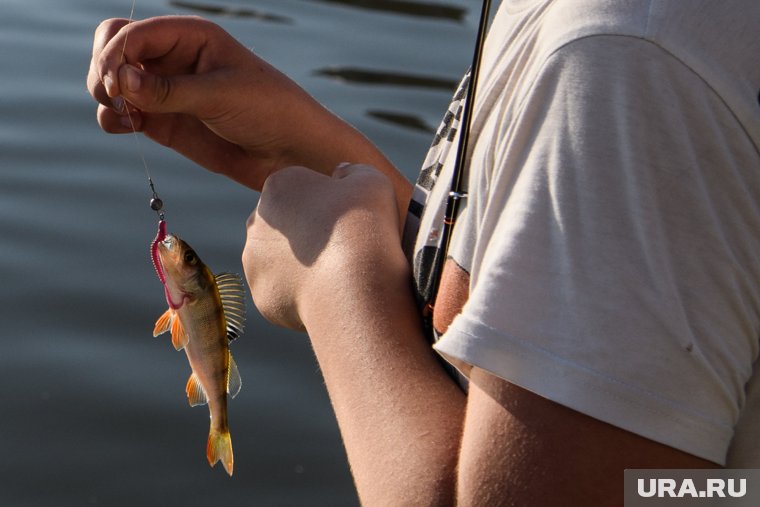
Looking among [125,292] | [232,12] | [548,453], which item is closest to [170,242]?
[548,453]

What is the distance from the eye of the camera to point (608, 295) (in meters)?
1.18

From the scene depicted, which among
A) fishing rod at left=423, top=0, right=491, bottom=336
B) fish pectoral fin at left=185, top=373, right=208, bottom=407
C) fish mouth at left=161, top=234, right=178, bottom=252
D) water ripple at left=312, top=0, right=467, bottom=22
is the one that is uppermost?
fishing rod at left=423, top=0, right=491, bottom=336

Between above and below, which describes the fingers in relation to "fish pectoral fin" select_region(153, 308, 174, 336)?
above

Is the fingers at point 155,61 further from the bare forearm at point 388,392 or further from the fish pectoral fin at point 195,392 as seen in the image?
the bare forearm at point 388,392

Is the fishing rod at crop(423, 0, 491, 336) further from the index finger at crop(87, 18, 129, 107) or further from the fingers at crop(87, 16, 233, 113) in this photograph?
the index finger at crop(87, 18, 129, 107)

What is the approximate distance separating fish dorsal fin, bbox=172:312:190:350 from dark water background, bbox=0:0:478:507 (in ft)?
3.71

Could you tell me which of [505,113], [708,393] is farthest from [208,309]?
[708,393]

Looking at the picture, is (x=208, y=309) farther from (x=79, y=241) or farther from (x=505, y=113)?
(x=79, y=241)

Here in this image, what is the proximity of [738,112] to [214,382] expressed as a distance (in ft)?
Result: 4.41

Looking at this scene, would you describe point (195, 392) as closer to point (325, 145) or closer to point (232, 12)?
point (325, 145)

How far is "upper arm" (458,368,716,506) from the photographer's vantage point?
122cm

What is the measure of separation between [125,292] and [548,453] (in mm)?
Answer: 2945

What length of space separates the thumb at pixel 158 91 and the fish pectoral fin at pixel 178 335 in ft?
1.40

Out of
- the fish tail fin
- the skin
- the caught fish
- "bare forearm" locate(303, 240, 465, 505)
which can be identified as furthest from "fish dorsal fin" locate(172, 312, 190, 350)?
"bare forearm" locate(303, 240, 465, 505)
